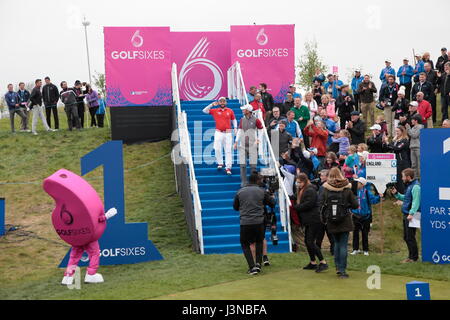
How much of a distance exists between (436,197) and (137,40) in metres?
12.3

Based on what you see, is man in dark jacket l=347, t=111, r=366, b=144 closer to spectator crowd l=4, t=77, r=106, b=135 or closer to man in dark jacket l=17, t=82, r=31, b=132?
spectator crowd l=4, t=77, r=106, b=135

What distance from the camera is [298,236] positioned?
51.2ft

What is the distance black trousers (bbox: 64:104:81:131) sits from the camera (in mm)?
24688

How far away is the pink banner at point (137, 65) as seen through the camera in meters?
22.2

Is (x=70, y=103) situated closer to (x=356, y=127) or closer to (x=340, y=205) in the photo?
(x=356, y=127)

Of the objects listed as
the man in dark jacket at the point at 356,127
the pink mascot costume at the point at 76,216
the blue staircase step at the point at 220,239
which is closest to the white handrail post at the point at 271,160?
the blue staircase step at the point at 220,239

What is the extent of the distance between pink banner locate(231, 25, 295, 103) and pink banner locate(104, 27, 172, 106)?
2242 mm

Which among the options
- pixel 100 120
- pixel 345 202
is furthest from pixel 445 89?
pixel 100 120

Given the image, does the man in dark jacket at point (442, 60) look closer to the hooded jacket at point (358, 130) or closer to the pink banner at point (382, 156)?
the hooded jacket at point (358, 130)

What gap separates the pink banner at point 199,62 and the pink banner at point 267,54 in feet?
3.16

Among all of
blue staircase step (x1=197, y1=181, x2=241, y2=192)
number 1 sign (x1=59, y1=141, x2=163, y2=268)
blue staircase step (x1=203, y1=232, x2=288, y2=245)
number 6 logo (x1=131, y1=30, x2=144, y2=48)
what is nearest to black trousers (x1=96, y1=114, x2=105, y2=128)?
number 6 logo (x1=131, y1=30, x2=144, y2=48)
